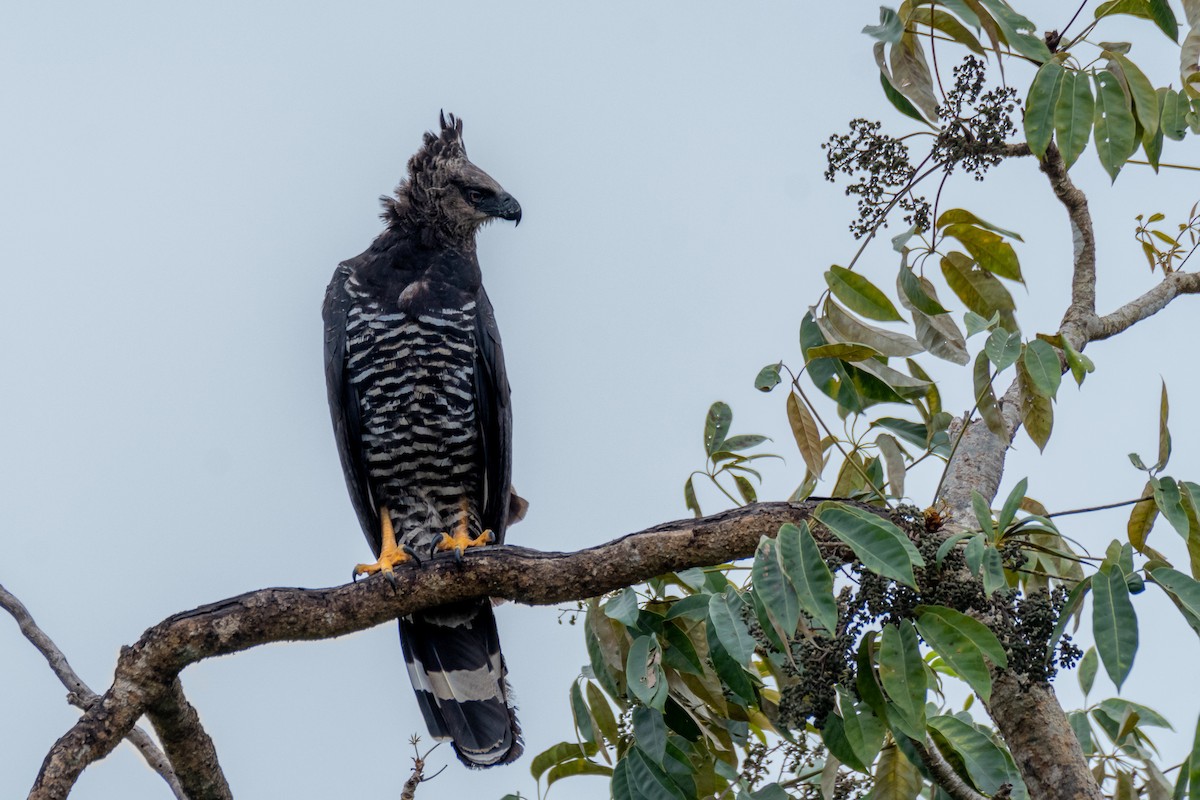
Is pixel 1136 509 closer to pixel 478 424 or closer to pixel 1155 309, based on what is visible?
pixel 1155 309

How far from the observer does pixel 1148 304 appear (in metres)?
4.46

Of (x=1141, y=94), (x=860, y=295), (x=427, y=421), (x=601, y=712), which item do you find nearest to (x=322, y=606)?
(x=601, y=712)

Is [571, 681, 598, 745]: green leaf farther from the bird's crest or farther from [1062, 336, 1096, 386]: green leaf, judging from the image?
the bird's crest

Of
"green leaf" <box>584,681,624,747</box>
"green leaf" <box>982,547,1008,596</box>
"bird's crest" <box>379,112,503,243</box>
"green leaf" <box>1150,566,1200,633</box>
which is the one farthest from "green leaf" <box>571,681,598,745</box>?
"bird's crest" <box>379,112,503,243</box>

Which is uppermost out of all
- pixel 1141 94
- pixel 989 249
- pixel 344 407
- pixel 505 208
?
pixel 505 208

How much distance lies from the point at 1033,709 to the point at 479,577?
182cm

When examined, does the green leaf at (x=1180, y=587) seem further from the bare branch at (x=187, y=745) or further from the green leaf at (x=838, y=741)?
the bare branch at (x=187, y=745)

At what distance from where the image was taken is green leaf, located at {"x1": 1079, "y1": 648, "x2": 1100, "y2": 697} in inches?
155

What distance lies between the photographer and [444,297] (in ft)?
18.5

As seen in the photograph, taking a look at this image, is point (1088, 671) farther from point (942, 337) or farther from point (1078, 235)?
point (1078, 235)

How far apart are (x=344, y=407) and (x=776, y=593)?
3.23m

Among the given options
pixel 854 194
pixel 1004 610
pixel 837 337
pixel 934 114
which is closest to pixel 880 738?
pixel 1004 610

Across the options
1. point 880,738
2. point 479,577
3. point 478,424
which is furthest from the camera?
point 478,424

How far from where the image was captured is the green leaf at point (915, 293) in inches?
145
